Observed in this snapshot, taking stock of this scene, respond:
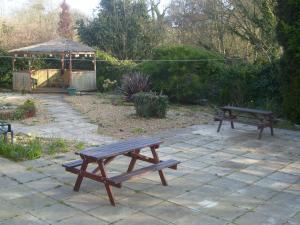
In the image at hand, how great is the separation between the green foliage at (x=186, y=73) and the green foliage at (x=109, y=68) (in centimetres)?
367

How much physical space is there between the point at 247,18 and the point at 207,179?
35.4ft

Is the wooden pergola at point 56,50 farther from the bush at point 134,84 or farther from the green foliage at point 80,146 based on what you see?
the green foliage at point 80,146

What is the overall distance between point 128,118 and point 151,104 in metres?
0.73

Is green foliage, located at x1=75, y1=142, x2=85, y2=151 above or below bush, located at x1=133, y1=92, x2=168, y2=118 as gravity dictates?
below

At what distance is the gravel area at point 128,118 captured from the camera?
9203 mm

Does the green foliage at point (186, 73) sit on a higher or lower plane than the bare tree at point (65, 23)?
lower

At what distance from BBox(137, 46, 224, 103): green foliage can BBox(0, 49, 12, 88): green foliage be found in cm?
832

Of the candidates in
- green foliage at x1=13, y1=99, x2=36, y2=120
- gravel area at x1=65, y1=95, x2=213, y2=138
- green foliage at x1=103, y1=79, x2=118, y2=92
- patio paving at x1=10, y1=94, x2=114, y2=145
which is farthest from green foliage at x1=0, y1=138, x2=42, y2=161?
green foliage at x1=103, y1=79, x2=118, y2=92

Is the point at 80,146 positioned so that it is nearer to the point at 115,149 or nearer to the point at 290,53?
the point at 115,149

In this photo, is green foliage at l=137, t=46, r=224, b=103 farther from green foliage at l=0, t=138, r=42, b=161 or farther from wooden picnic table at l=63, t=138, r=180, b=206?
wooden picnic table at l=63, t=138, r=180, b=206

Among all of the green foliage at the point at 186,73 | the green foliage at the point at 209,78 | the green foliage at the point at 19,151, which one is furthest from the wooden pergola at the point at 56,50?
the green foliage at the point at 19,151

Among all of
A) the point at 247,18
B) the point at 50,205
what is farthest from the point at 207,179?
the point at 247,18

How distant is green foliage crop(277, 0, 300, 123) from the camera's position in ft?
28.6

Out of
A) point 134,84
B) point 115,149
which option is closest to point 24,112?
point 134,84
